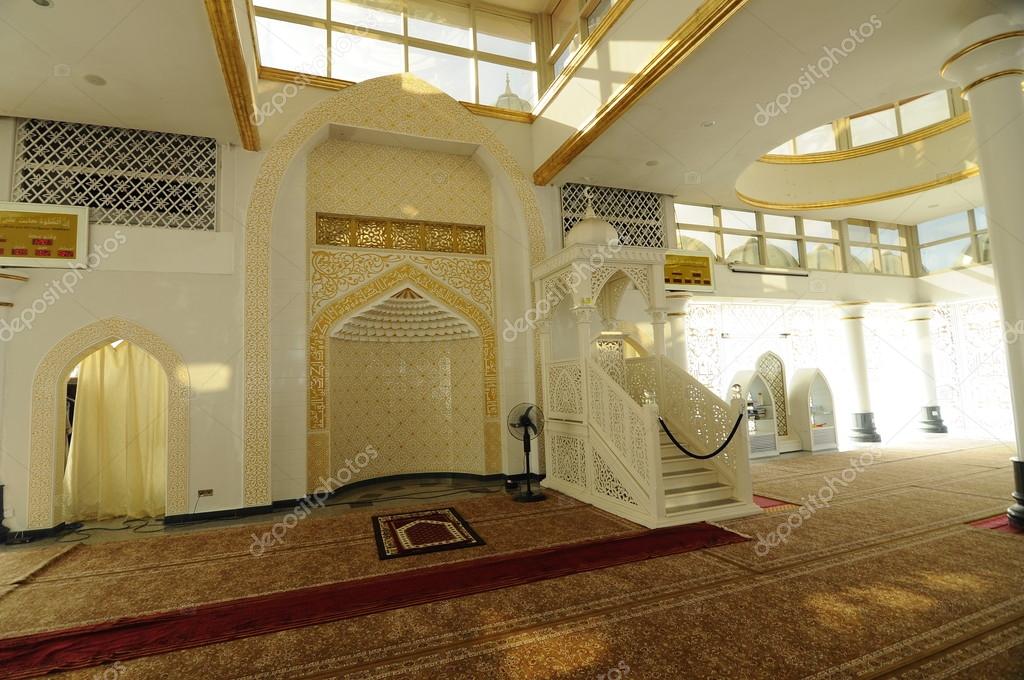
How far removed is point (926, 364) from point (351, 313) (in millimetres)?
9212

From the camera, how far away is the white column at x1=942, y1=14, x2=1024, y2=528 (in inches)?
125

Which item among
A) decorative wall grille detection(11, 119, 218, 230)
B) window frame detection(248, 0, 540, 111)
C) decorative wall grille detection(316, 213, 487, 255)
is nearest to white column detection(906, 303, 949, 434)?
window frame detection(248, 0, 540, 111)

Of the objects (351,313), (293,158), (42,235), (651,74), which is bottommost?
(351,313)

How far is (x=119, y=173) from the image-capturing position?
4.45 m

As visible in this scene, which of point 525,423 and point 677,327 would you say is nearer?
point 525,423

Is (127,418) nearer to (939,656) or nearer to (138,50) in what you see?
(138,50)

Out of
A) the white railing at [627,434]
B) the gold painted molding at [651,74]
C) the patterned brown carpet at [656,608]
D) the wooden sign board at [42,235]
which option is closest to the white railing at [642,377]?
the white railing at [627,434]

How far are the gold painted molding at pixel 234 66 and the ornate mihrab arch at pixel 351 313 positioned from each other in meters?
1.71

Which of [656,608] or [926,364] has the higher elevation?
[926,364]

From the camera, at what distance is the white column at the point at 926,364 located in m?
8.30

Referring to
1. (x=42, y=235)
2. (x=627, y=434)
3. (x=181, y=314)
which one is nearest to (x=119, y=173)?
(x=42, y=235)

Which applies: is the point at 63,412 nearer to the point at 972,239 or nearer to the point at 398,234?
the point at 398,234

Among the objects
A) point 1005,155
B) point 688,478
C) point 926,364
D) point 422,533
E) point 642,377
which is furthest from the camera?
point 926,364

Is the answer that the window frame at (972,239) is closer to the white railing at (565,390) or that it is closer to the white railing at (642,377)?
the white railing at (642,377)
